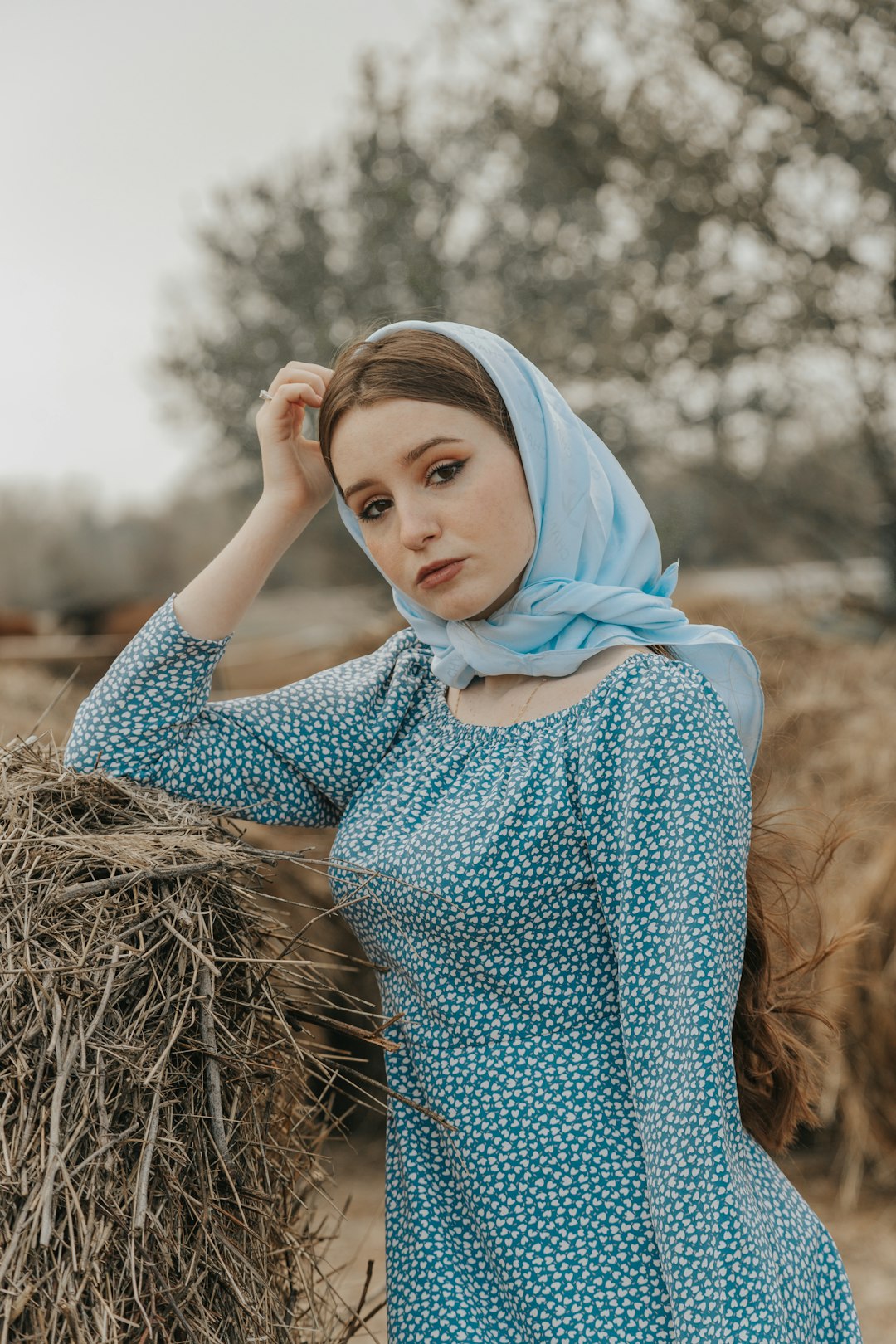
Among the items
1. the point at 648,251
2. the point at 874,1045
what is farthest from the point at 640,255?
the point at 874,1045

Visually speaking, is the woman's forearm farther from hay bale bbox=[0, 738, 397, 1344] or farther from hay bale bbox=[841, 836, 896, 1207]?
hay bale bbox=[841, 836, 896, 1207]

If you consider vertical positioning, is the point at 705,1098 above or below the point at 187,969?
below

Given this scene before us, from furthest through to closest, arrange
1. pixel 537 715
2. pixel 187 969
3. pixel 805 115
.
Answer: pixel 805 115
pixel 537 715
pixel 187 969

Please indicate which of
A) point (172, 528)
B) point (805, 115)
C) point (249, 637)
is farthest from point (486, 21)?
point (172, 528)

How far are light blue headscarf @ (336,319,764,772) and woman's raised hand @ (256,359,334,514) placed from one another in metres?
0.17

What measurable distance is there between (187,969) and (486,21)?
964 cm

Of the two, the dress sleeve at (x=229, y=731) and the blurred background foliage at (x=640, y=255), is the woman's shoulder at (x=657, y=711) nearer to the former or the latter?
the dress sleeve at (x=229, y=731)

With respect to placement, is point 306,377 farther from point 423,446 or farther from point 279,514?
point 423,446

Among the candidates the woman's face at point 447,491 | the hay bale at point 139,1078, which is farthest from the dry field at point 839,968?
the hay bale at point 139,1078

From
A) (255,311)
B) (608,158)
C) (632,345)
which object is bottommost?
(632,345)

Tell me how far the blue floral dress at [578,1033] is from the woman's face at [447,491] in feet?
0.75

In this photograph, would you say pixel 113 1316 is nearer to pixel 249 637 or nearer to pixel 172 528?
pixel 249 637

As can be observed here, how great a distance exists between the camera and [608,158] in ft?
33.1

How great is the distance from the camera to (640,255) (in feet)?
32.4
